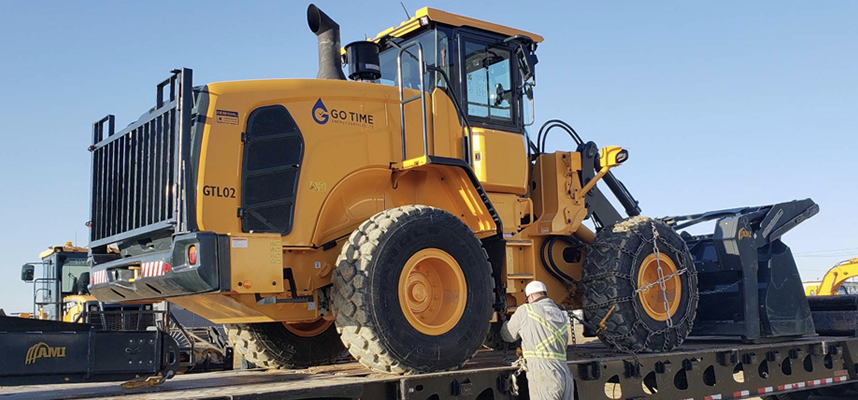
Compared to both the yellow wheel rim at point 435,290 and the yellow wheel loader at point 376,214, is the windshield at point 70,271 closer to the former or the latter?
the yellow wheel loader at point 376,214

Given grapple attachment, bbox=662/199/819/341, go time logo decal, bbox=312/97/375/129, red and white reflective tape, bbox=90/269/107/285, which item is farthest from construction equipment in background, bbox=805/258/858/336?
red and white reflective tape, bbox=90/269/107/285

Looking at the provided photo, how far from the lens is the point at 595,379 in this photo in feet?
23.5

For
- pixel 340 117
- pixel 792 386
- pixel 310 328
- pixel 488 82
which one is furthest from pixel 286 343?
pixel 792 386

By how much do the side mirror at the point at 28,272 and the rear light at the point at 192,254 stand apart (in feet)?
43.4

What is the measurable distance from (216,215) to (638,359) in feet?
13.6

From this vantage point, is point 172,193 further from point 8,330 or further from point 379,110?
point 379,110

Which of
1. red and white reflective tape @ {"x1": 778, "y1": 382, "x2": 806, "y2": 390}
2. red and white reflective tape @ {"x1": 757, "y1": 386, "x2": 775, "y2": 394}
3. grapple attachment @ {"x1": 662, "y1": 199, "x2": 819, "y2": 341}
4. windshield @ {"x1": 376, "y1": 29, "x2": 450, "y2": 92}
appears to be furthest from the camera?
grapple attachment @ {"x1": 662, "y1": 199, "x2": 819, "y2": 341}

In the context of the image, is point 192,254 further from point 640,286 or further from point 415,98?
point 640,286

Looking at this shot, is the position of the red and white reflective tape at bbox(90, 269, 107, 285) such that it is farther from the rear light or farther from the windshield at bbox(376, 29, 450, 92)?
the windshield at bbox(376, 29, 450, 92)

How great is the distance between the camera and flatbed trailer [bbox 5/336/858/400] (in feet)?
18.6

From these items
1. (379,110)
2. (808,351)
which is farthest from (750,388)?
(379,110)

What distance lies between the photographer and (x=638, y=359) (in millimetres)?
7582

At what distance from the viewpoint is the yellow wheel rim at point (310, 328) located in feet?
26.0

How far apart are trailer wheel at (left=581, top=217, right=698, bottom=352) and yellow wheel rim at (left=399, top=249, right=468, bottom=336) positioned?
1943 mm
